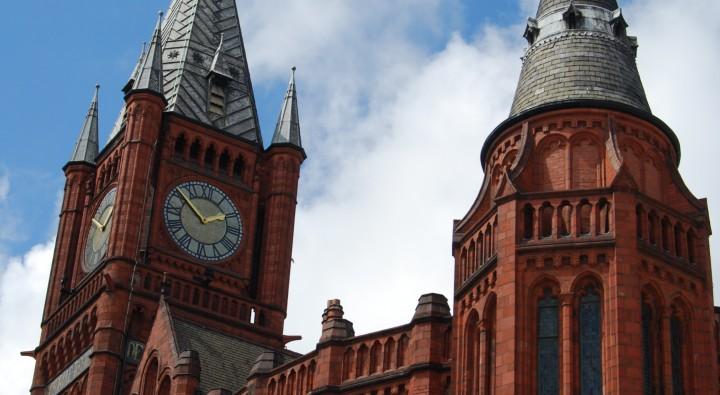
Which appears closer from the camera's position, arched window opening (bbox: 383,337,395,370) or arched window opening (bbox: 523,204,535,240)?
arched window opening (bbox: 523,204,535,240)

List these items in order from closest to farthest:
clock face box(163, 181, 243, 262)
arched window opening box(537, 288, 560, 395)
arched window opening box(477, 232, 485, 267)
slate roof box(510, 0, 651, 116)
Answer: arched window opening box(537, 288, 560, 395) → arched window opening box(477, 232, 485, 267) → slate roof box(510, 0, 651, 116) → clock face box(163, 181, 243, 262)

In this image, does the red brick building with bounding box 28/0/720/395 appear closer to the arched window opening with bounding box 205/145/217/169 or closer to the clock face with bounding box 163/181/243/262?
the clock face with bounding box 163/181/243/262

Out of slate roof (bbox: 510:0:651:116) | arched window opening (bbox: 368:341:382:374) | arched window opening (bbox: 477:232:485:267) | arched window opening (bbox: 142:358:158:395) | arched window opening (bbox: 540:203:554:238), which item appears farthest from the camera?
arched window opening (bbox: 142:358:158:395)

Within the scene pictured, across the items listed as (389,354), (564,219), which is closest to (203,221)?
(389,354)

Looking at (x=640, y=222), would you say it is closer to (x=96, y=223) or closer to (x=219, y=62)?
(x=96, y=223)

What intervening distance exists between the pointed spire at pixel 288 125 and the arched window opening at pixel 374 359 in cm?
3140

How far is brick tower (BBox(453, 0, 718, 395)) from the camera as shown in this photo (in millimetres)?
36906

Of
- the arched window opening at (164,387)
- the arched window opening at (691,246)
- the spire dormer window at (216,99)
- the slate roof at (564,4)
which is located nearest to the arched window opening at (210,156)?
the spire dormer window at (216,99)

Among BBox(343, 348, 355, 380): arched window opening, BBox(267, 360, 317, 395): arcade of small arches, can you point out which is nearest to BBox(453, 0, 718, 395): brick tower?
BBox(343, 348, 355, 380): arched window opening

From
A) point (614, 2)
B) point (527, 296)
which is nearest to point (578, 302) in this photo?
point (527, 296)

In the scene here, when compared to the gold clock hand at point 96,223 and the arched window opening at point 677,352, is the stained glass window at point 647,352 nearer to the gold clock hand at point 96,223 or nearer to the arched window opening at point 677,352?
the arched window opening at point 677,352

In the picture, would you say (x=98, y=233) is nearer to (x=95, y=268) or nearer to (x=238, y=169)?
(x=95, y=268)

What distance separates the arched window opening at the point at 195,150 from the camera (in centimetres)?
7131

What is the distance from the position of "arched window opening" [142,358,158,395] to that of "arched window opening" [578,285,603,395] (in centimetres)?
2259
